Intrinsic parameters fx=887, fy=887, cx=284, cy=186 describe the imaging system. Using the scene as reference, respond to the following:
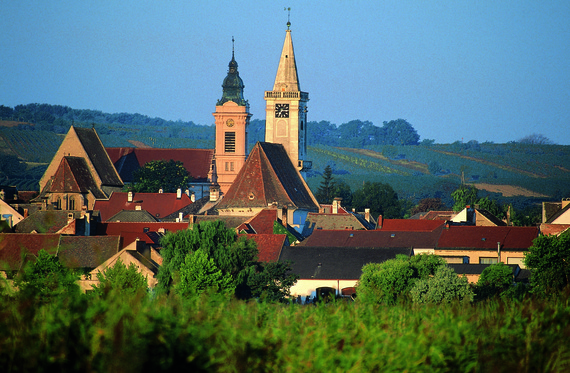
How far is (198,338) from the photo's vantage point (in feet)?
33.4

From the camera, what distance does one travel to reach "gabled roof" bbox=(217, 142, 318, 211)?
6944 centimetres

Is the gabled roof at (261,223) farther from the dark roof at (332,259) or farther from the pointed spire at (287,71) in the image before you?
the pointed spire at (287,71)

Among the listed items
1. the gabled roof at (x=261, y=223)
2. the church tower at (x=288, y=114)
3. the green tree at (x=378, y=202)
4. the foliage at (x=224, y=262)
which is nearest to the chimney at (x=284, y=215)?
the gabled roof at (x=261, y=223)

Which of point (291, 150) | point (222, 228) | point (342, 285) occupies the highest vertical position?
point (291, 150)

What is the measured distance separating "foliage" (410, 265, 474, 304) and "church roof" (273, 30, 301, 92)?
55.2 m

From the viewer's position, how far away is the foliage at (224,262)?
3484 centimetres

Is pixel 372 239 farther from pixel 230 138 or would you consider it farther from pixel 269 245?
pixel 230 138

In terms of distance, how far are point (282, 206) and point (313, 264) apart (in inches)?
903

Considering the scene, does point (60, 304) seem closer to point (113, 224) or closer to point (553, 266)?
point (553, 266)

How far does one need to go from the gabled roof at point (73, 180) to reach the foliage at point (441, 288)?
180ft

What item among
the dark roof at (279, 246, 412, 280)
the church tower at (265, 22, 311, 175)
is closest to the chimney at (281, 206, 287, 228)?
the dark roof at (279, 246, 412, 280)

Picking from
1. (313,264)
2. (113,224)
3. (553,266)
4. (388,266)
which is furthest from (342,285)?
(113,224)

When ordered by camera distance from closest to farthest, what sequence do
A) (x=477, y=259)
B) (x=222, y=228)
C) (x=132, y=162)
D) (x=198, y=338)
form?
(x=198, y=338) < (x=222, y=228) < (x=477, y=259) < (x=132, y=162)

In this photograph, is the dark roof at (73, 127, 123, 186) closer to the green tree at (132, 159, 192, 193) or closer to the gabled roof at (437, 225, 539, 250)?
the green tree at (132, 159, 192, 193)
